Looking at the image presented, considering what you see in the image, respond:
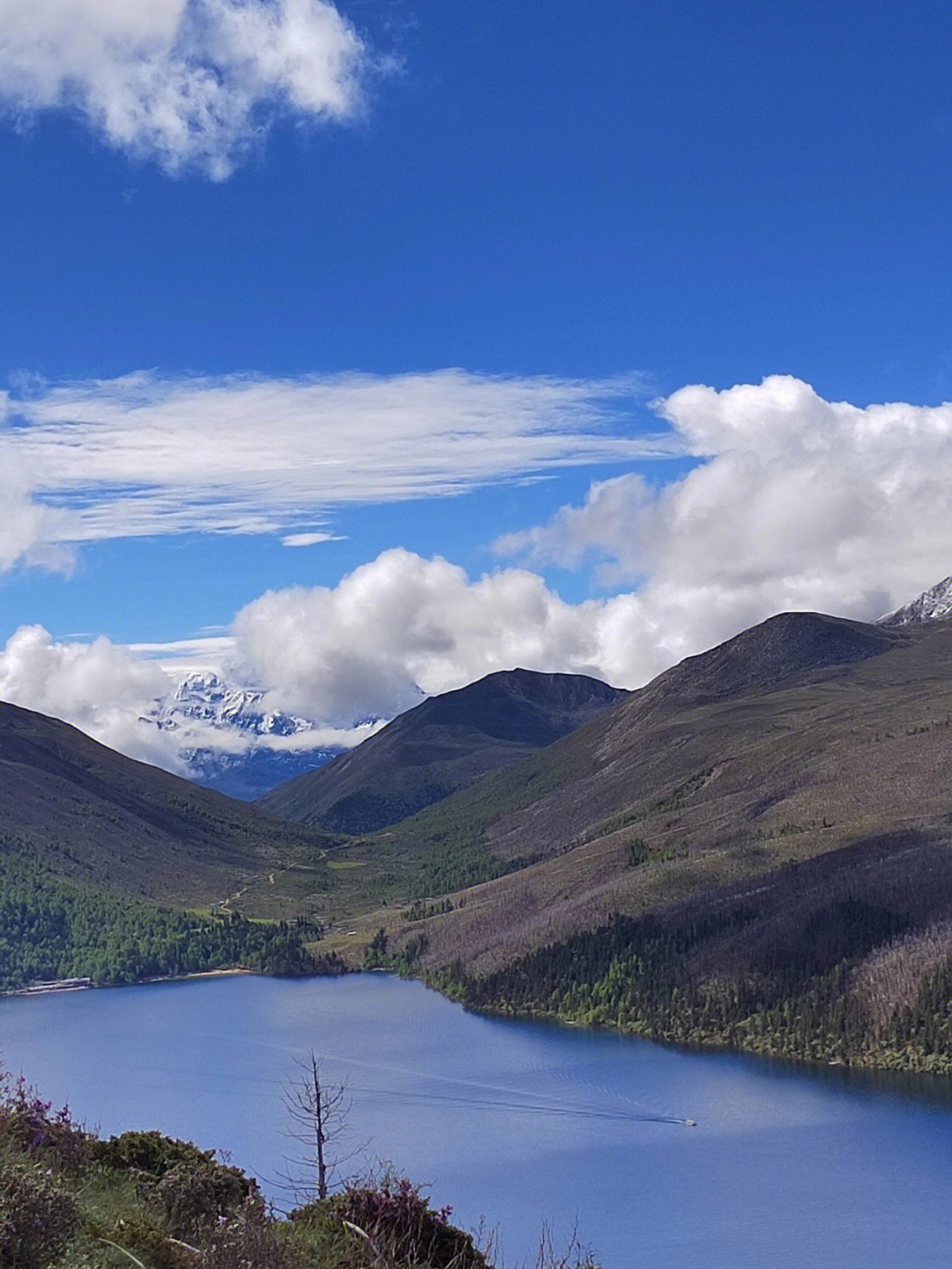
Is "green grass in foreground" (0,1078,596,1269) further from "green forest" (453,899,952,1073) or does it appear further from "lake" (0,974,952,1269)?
"green forest" (453,899,952,1073)

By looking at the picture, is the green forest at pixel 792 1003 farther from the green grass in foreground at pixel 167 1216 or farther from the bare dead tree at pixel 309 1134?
the green grass in foreground at pixel 167 1216

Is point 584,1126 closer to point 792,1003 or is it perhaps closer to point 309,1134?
point 309,1134

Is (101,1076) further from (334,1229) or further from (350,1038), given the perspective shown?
(334,1229)

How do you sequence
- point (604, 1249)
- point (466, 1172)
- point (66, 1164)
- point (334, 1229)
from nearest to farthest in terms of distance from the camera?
point (334, 1229) < point (66, 1164) < point (604, 1249) < point (466, 1172)

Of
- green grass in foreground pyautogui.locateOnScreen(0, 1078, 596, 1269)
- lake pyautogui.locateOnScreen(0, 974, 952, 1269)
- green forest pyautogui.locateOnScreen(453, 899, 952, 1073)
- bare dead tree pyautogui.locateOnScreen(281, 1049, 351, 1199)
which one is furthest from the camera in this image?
green forest pyautogui.locateOnScreen(453, 899, 952, 1073)

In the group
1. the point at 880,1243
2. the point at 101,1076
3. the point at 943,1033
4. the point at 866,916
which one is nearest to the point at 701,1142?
the point at 880,1243

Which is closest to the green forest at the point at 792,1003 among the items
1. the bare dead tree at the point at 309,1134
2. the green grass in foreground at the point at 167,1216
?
the bare dead tree at the point at 309,1134

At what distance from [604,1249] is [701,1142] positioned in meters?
31.3

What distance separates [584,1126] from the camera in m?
120

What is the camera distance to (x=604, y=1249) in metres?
81.3

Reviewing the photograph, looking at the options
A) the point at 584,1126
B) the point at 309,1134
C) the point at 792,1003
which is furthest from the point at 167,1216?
the point at 792,1003

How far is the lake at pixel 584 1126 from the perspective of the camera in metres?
84.9

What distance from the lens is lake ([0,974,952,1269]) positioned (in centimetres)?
8494

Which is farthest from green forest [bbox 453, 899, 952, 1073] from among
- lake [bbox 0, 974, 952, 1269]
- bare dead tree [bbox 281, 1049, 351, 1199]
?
bare dead tree [bbox 281, 1049, 351, 1199]
